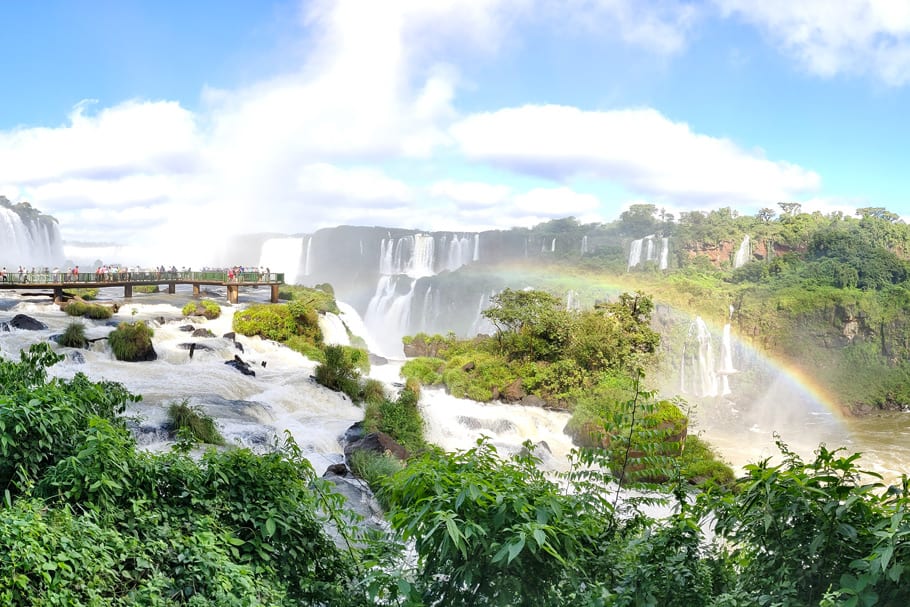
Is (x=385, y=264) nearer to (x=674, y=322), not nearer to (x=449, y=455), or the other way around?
(x=674, y=322)

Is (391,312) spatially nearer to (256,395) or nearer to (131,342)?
(131,342)

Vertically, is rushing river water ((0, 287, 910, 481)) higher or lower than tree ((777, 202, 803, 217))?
lower

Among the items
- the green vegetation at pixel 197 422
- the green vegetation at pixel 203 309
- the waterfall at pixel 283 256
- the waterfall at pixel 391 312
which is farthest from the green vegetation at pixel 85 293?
the waterfall at pixel 283 256

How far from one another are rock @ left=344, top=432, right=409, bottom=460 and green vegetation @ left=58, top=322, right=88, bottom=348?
7453mm

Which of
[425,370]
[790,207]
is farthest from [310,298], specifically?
[790,207]

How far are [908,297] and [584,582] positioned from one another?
4278cm

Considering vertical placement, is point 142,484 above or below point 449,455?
below

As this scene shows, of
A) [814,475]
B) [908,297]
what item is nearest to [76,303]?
[814,475]

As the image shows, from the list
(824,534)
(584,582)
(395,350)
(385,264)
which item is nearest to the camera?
(824,534)

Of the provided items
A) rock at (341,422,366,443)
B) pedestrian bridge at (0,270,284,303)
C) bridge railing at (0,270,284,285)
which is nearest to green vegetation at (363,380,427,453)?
rock at (341,422,366,443)

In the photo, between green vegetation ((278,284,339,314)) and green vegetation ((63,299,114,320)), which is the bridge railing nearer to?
green vegetation ((278,284,339,314))

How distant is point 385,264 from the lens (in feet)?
140

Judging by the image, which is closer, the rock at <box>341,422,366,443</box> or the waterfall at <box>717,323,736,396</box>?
the rock at <box>341,422,366,443</box>

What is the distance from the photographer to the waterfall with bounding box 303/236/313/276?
4287 cm
